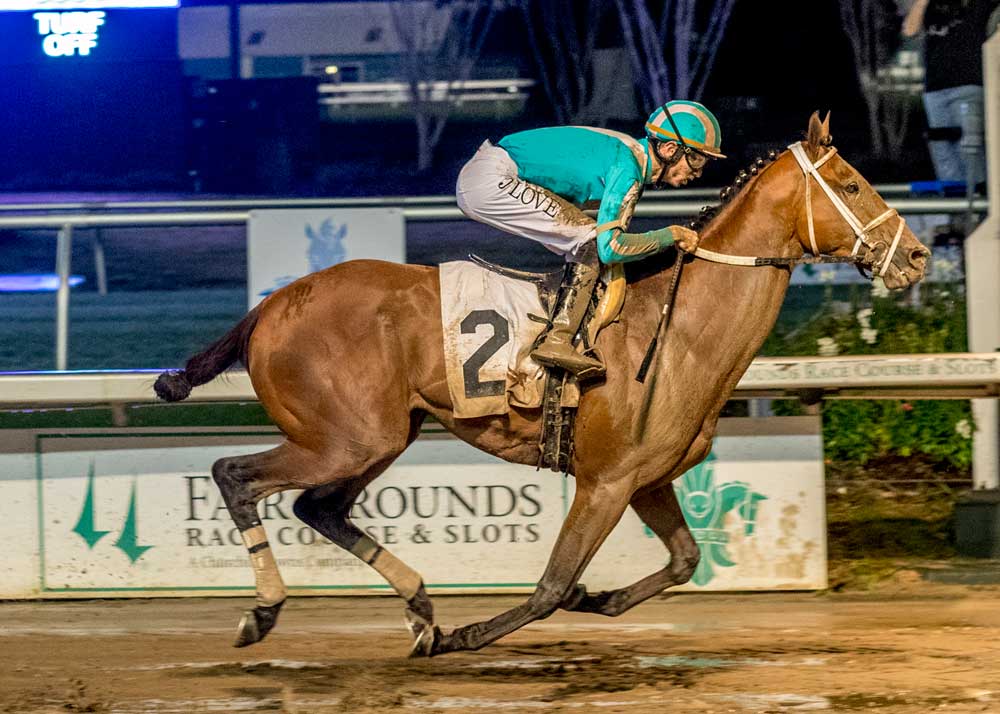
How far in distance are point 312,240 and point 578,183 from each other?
2.50 metres

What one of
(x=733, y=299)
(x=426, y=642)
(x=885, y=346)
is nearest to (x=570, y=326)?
(x=733, y=299)

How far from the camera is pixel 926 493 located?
314 inches

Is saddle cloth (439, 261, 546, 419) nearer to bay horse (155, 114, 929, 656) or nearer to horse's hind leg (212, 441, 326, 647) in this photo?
bay horse (155, 114, 929, 656)

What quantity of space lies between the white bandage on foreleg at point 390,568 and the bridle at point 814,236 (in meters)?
1.65

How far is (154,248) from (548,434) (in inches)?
139

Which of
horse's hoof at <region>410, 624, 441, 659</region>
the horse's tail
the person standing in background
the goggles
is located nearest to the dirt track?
horse's hoof at <region>410, 624, 441, 659</region>

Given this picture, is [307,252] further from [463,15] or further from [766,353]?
[463,15]

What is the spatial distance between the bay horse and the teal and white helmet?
0.21m

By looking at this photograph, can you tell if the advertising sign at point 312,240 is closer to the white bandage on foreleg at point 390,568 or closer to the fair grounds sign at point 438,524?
the fair grounds sign at point 438,524

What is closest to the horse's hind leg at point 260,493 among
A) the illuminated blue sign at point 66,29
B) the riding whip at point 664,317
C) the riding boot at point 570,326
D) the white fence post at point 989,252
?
the riding boot at point 570,326

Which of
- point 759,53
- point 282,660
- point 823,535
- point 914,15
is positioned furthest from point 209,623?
point 759,53

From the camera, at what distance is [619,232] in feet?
15.9

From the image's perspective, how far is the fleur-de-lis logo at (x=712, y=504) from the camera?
6582mm

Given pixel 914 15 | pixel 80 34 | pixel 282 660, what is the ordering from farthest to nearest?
pixel 914 15, pixel 80 34, pixel 282 660
